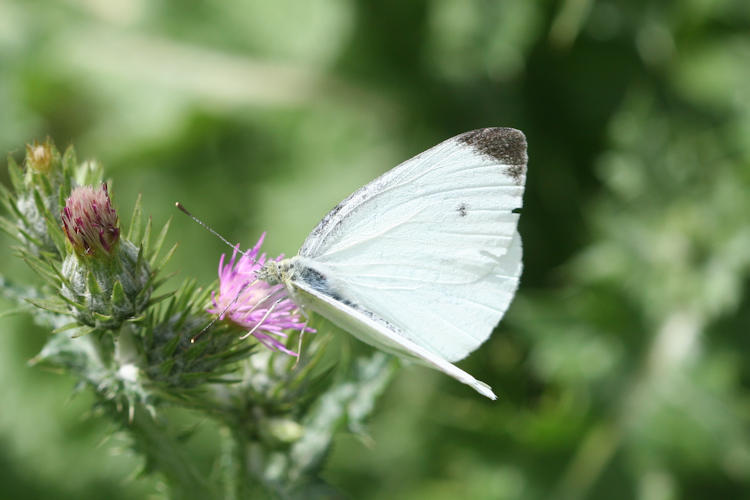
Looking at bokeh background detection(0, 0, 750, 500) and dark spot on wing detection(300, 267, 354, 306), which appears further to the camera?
bokeh background detection(0, 0, 750, 500)

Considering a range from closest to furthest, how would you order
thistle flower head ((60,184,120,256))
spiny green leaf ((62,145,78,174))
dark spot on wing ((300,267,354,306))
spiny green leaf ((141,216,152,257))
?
thistle flower head ((60,184,120,256)) → spiny green leaf ((141,216,152,257)) → spiny green leaf ((62,145,78,174)) → dark spot on wing ((300,267,354,306))

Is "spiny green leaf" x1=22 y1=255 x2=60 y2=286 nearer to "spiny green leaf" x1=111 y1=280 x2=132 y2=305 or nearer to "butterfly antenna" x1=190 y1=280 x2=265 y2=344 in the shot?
"spiny green leaf" x1=111 y1=280 x2=132 y2=305

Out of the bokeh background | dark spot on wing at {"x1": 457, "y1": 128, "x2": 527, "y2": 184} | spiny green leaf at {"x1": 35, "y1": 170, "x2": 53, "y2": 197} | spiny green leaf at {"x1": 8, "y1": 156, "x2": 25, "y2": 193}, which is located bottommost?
the bokeh background

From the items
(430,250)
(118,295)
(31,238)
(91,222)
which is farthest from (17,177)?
A: (430,250)

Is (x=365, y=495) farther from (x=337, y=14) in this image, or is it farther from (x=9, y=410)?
(x=337, y=14)

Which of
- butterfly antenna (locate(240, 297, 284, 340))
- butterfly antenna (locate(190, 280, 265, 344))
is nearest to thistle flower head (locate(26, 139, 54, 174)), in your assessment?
butterfly antenna (locate(190, 280, 265, 344))

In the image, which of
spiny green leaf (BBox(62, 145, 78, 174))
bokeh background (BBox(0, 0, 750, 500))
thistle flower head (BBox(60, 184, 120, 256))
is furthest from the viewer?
bokeh background (BBox(0, 0, 750, 500))

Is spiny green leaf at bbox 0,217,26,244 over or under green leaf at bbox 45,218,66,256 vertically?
under

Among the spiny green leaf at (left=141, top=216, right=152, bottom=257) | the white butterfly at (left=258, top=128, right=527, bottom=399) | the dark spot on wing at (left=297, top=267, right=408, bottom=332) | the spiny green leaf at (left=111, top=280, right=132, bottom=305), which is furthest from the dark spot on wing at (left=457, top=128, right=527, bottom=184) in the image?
the spiny green leaf at (left=111, top=280, right=132, bottom=305)
